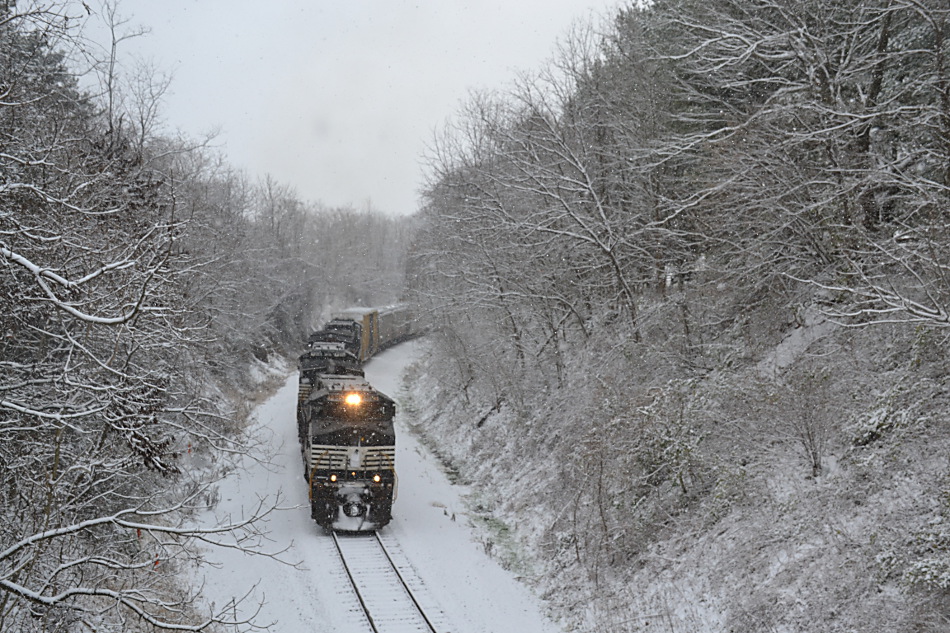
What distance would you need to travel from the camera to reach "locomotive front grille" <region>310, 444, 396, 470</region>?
14906mm

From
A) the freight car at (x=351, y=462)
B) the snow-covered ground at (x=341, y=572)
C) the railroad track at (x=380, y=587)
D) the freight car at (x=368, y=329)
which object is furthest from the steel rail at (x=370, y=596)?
the freight car at (x=368, y=329)

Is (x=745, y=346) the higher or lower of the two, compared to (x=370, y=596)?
higher

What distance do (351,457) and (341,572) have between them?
2.70 meters

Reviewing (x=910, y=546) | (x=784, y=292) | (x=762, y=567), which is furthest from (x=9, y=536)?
(x=784, y=292)

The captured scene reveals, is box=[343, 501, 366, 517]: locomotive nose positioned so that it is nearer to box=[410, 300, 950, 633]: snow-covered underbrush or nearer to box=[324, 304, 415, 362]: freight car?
box=[410, 300, 950, 633]: snow-covered underbrush

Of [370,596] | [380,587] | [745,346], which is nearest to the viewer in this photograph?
[370,596]

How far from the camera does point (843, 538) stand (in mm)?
8797

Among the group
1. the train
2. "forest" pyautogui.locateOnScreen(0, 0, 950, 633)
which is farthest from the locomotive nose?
"forest" pyautogui.locateOnScreen(0, 0, 950, 633)

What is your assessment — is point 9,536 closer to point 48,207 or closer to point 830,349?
point 48,207

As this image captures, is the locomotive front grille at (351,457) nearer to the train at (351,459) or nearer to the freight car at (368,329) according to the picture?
the train at (351,459)

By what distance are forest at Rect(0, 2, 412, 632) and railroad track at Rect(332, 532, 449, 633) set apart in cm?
212

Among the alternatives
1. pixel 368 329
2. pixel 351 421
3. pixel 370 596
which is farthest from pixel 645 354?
pixel 368 329

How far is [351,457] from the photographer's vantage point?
15062 mm

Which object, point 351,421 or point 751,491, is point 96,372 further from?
point 751,491
